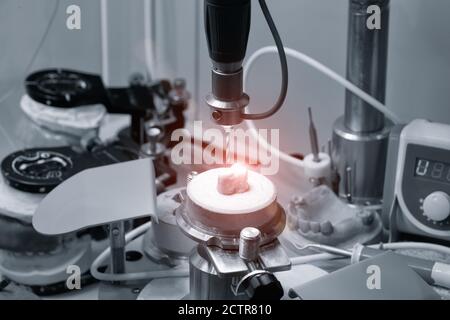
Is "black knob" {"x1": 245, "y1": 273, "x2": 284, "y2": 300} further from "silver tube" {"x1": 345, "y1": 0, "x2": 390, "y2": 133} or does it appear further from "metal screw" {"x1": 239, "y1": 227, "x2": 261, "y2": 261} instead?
"silver tube" {"x1": 345, "y1": 0, "x2": 390, "y2": 133}

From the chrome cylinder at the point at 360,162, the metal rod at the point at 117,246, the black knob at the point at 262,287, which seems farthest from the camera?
the chrome cylinder at the point at 360,162

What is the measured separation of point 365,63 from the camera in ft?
3.26

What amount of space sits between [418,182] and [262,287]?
0.33m

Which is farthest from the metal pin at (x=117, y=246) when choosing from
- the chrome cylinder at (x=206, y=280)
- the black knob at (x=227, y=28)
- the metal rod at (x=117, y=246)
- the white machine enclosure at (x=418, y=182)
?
the white machine enclosure at (x=418, y=182)

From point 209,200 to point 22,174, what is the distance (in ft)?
1.05

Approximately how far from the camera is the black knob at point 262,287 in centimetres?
71

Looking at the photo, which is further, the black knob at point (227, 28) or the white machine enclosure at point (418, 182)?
the white machine enclosure at point (418, 182)

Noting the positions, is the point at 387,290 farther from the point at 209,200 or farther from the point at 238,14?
the point at 238,14

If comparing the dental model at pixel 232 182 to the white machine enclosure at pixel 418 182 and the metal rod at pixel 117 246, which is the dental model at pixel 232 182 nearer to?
the metal rod at pixel 117 246

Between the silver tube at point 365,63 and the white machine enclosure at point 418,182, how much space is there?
7cm

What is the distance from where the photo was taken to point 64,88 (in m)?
1.20

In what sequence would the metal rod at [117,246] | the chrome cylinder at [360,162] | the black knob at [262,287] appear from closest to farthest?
the black knob at [262,287]
the metal rod at [117,246]
the chrome cylinder at [360,162]

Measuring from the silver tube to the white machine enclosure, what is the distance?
7cm

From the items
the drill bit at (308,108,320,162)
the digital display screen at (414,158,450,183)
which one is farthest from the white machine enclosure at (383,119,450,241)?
the drill bit at (308,108,320,162)
